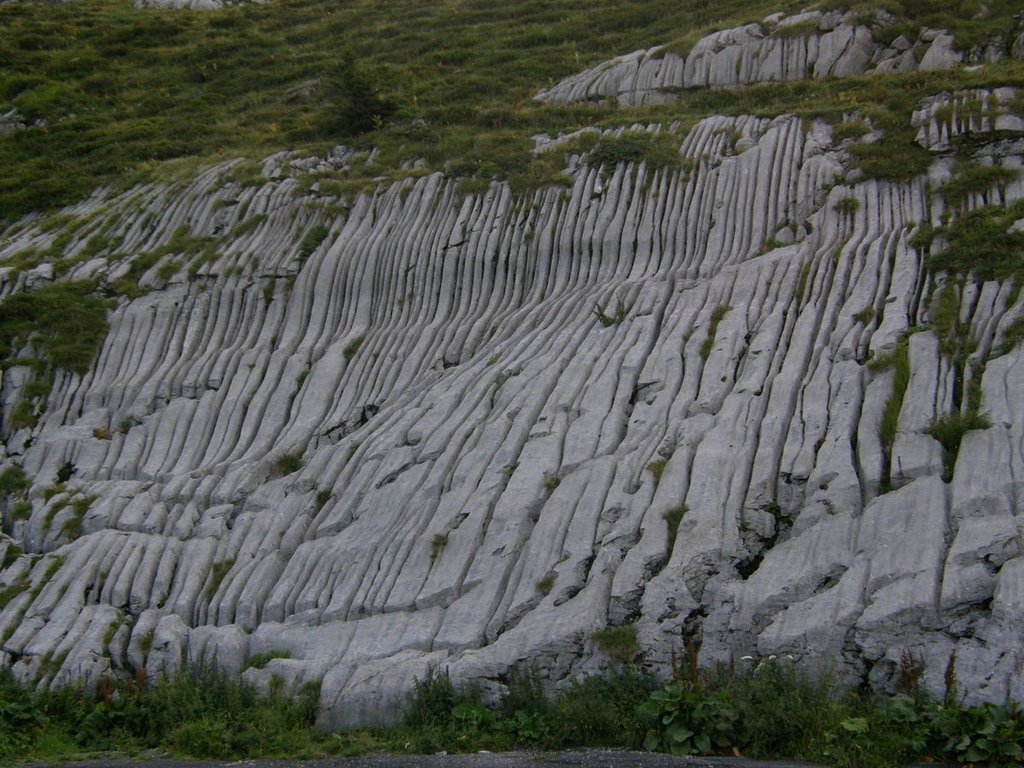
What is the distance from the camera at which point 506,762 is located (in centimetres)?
1337

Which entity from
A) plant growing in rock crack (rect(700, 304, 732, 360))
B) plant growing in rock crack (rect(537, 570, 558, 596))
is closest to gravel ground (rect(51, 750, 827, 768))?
plant growing in rock crack (rect(537, 570, 558, 596))

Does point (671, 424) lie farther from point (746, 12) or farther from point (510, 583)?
point (746, 12)

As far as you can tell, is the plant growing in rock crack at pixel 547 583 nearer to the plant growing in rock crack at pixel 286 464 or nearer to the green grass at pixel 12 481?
the plant growing in rock crack at pixel 286 464

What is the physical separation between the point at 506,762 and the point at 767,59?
27.4m

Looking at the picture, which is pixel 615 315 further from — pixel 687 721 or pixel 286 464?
pixel 687 721

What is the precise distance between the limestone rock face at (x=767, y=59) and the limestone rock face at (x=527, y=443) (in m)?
6.56

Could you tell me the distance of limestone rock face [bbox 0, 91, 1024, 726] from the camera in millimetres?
15164

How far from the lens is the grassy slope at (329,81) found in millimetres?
31641

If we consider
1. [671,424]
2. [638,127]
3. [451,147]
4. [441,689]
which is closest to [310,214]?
[451,147]

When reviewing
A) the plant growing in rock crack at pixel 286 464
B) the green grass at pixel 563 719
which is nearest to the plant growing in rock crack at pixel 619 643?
the green grass at pixel 563 719

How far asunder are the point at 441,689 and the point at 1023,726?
8033 millimetres

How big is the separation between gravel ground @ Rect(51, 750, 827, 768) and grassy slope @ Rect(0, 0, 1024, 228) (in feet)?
59.3

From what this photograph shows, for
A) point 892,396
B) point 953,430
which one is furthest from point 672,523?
point 953,430

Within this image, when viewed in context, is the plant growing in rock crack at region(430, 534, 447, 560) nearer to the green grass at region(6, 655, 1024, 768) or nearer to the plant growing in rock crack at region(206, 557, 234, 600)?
the green grass at region(6, 655, 1024, 768)
